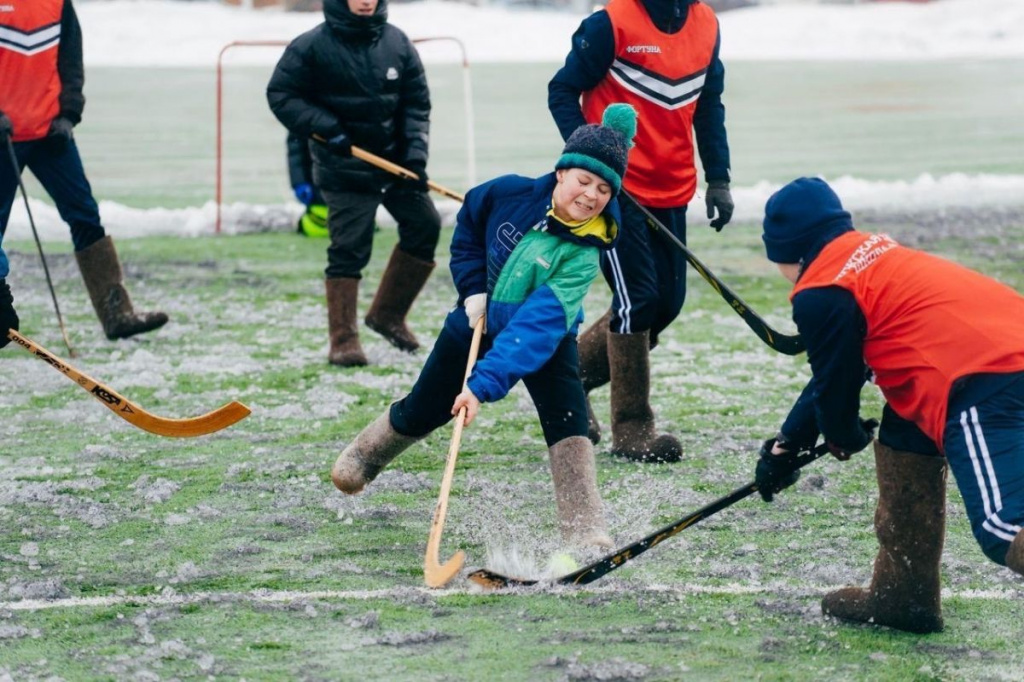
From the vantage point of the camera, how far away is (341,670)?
384 centimetres

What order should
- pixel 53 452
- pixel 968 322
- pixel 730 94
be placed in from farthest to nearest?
1. pixel 730 94
2. pixel 53 452
3. pixel 968 322

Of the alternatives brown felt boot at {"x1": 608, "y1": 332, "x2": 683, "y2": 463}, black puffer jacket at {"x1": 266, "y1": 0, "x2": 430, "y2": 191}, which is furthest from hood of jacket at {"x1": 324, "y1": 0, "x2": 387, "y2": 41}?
brown felt boot at {"x1": 608, "y1": 332, "x2": 683, "y2": 463}

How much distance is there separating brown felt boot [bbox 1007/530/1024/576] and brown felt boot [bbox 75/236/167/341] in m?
5.12

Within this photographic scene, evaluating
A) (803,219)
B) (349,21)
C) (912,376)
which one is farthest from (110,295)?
(912,376)

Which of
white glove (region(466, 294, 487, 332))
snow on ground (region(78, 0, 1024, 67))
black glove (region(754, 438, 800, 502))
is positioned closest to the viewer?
black glove (region(754, 438, 800, 502))

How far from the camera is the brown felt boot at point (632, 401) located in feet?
19.1

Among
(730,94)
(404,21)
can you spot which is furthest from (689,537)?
(404,21)

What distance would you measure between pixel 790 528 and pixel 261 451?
205 centimetres

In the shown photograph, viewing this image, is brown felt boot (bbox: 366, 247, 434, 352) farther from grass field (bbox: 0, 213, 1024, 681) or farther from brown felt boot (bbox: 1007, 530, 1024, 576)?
brown felt boot (bbox: 1007, 530, 1024, 576)

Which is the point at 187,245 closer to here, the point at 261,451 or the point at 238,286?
the point at 238,286

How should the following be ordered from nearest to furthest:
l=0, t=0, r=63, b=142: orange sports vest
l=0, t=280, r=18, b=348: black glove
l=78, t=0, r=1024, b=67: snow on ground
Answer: l=0, t=280, r=18, b=348: black glove → l=0, t=0, r=63, b=142: orange sports vest → l=78, t=0, r=1024, b=67: snow on ground

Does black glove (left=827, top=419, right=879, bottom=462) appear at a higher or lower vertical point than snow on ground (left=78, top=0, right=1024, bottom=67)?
higher

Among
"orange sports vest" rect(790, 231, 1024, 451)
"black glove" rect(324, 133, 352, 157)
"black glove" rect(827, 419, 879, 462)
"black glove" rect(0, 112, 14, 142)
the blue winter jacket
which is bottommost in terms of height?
"black glove" rect(324, 133, 352, 157)

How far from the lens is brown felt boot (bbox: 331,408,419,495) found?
5078 mm
